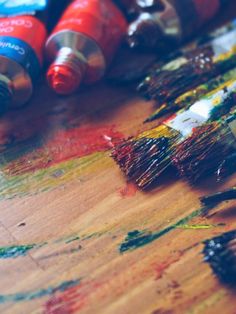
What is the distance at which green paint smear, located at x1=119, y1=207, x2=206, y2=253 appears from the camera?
0.83 meters

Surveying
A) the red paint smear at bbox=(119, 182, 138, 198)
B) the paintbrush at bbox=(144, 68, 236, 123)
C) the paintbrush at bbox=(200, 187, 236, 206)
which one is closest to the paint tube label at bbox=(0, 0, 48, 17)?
the paintbrush at bbox=(144, 68, 236, 123)

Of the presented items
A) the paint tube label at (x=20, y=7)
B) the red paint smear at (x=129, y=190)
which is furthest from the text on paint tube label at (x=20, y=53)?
the red paint smear at (x=129, y=190)

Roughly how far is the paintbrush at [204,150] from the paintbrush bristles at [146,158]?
21 mm

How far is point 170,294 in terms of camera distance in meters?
0.75

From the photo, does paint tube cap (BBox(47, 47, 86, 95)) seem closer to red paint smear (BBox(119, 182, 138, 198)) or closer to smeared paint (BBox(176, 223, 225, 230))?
red paint smear (BBox(119, 182, 138, 198))

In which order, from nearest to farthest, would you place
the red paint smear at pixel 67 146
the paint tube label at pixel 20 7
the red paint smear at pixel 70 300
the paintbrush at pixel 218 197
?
the red paint smear at pixel 70 300, the paintbrush at pixel 218 197, the red paint smear at pixel 67 146, the paint tube label at pixel 20 7

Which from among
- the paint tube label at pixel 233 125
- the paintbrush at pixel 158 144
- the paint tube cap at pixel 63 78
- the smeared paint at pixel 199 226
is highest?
the paint tube cap at pixel 63 78

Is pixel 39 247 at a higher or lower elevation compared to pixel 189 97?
lower

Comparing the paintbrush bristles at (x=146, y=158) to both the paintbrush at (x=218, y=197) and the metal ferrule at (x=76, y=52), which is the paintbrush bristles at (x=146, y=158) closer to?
the paintbrush at (x=218, y=197)

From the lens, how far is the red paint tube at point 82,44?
3.44 ft

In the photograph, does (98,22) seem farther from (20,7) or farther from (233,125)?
(233,125)

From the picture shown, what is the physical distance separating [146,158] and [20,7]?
0.48m

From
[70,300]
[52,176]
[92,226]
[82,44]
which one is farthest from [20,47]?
[70,300]

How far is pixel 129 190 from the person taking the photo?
918 millimetres
